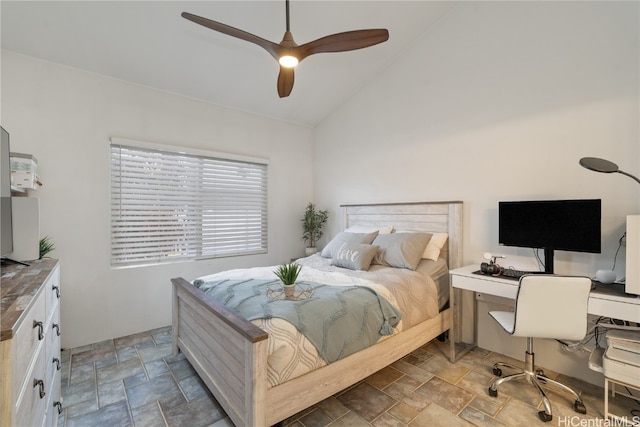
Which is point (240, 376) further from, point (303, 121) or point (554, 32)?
point (303, 121)

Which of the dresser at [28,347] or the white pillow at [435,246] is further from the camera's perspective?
the white pillow at [435,246]

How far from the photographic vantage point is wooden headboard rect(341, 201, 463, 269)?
3.01 m

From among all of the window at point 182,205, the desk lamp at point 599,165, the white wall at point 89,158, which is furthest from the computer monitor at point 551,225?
the white wall at point 89,158

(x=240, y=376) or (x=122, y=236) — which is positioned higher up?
(x=122, y=236)

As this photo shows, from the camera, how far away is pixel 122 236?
3135mm

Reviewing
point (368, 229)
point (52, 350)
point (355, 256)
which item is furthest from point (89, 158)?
point (368, 229)

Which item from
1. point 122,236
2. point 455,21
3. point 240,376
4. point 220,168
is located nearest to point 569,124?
point 455,21

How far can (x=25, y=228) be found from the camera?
6.20 ft

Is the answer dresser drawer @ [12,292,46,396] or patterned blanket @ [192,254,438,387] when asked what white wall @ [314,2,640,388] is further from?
dresser drawer @ [12,292,46,396]

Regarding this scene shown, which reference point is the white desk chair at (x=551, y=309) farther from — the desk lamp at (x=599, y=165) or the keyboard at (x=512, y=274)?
the desk lamp at (x=599, y=165)

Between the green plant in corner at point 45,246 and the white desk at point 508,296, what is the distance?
354cm

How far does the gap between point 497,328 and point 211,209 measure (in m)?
3.48

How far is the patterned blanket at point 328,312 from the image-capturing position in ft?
5.64

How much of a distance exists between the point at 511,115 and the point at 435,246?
143 cm
